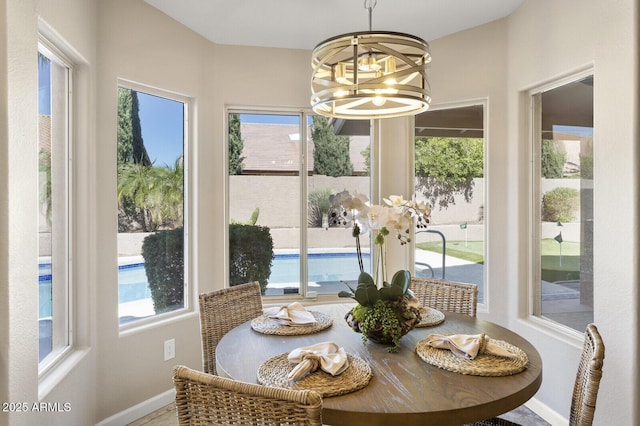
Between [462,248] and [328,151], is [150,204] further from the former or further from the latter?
[462,248]

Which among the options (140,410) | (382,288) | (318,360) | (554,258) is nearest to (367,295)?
(382,288)

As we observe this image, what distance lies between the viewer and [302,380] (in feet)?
4.47

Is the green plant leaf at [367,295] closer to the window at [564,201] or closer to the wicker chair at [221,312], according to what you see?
the wicker chair at [221,312]

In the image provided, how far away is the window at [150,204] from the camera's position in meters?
2.72

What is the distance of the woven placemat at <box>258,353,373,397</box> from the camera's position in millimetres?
1310

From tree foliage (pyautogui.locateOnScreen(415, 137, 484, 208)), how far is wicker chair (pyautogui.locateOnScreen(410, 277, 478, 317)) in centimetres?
100

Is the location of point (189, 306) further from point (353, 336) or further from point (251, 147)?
point (353, 336)

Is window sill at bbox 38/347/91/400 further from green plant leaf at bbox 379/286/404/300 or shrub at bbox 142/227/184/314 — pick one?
green plant leaf at bbox 379/286/404/300

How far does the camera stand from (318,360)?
1.43m

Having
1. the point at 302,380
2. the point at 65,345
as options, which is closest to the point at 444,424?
the point at 302,380

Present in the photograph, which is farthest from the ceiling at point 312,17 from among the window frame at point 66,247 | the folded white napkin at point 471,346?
the folded white napkin at point 471,346

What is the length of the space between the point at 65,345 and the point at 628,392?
2863 millimetres

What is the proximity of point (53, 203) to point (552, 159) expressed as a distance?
2.95m

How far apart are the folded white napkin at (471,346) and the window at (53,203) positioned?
6.08 feet
